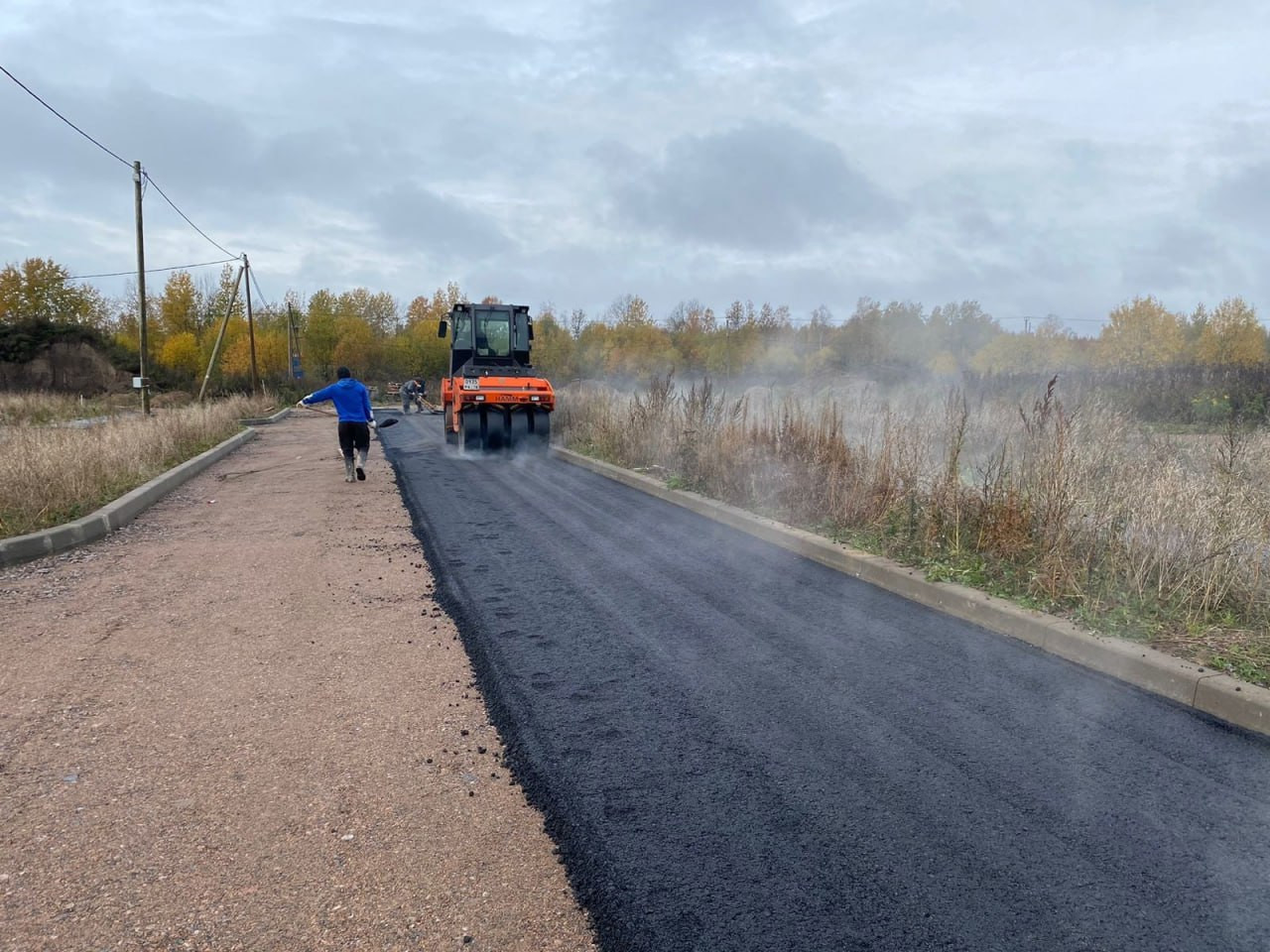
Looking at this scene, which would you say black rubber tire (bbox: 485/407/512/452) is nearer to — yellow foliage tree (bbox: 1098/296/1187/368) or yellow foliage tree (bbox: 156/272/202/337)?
yellow foliage tree (bbox: 1098/296/1187/368)

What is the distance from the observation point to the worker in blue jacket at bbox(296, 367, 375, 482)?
12.4m

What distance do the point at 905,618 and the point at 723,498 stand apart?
15.5 ft

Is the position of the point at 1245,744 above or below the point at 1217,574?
below

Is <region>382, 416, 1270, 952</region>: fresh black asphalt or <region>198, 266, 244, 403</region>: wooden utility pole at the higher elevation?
<region>198, 266, 244, 403</region>: wooden utility pole

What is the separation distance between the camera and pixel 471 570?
7105mm

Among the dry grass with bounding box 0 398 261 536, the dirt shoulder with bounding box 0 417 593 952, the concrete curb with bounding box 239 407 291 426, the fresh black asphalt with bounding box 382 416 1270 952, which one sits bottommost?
the dirt shoulder with bounding box 0 417 593 952

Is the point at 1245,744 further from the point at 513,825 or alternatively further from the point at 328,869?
the point at 328,869

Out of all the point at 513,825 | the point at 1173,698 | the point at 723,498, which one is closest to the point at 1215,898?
the point at 1173,698

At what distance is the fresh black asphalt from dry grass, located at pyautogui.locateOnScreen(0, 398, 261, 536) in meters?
5.43

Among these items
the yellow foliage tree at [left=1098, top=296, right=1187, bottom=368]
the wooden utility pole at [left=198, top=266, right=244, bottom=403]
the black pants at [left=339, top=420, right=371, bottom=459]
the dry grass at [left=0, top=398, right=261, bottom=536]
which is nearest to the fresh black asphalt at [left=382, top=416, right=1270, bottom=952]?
the dry grass at [left=0, top=398, right=261, bottom=536]

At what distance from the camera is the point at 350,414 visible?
12477mm

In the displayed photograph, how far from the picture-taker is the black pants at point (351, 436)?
12484 mm

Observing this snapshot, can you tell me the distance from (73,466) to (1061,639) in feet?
34.1

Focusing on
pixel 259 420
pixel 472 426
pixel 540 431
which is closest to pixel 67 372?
pixel 259 420
